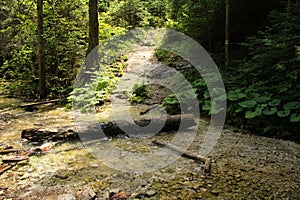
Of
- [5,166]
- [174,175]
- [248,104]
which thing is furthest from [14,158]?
[248,104]

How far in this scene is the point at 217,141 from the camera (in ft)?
17.0

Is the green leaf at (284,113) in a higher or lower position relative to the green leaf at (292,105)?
lower

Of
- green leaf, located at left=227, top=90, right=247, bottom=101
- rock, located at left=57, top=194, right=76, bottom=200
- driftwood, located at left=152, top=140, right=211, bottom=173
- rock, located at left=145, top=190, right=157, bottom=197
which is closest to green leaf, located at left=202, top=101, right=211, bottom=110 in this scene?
green leaf, located at left=227, top=90, right=247, bottom=101

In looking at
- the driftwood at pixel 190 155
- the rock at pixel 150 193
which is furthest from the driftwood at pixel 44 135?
the rock at pixel 150 193

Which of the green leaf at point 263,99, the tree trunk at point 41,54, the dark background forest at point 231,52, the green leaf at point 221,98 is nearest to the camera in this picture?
the dark background forest at point 231,52

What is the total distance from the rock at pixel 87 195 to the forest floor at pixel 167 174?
16mm

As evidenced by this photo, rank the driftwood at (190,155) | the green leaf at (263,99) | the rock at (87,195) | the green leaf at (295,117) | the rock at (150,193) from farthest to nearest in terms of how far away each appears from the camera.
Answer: the green leaf at (263,99) < the green leaf at (295,117) < the driftwood at (190,155) < the rock at (150,193) < the rock at (87,195)

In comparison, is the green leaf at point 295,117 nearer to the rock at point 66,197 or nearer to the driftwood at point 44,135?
the rock at point 66,197

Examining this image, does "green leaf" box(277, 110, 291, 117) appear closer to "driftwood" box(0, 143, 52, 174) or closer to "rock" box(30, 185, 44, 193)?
"rock" box(30, 185, 44, 193)

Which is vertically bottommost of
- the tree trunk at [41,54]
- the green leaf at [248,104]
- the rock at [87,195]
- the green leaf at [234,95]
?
the rock at [87,195]

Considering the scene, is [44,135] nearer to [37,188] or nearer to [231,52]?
[37,188]

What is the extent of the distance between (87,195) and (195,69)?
22.0 feet

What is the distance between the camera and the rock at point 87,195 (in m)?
3.22

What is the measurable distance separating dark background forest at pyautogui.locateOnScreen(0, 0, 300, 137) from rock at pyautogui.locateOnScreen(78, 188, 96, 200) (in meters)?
3.68
